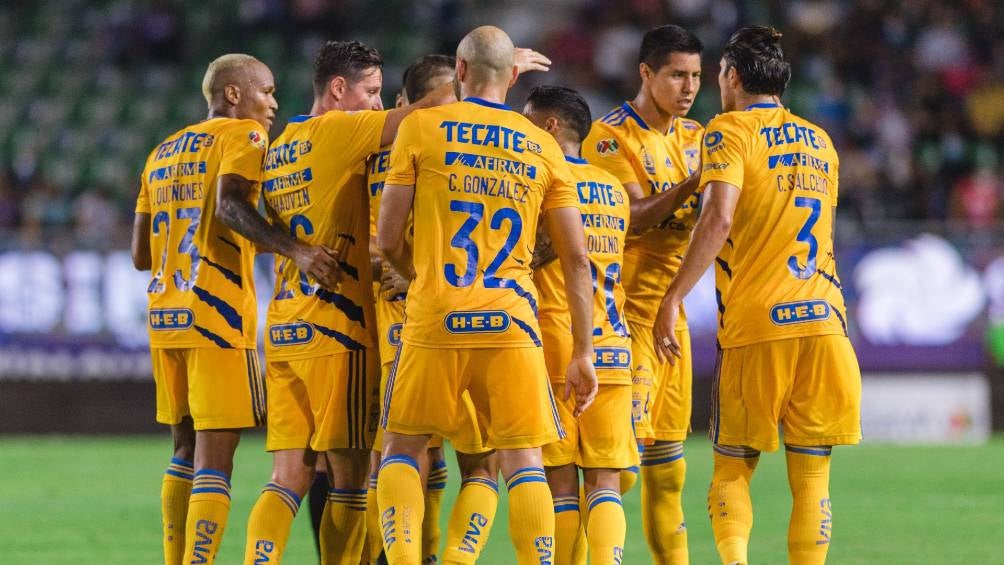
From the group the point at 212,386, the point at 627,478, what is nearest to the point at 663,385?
the point at 627,478

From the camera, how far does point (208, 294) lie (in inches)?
281

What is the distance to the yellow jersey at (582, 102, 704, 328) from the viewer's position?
7672 mm

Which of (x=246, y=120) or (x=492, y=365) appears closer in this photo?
(x=492, y=365)

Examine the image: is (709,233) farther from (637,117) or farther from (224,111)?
(224,111)

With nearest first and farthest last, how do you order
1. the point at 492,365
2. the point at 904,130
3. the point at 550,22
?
the point at 492,365, the point at 904,130, the point at 550,22

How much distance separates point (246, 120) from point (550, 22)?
15.5 meters

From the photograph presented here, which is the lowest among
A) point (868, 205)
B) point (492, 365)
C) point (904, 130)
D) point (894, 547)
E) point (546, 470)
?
point (894, 547)

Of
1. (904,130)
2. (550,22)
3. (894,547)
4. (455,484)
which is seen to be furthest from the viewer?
(550,22)

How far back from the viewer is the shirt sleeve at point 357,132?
6.67 meters

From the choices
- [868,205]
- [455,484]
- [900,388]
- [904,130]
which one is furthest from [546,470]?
[904,130]

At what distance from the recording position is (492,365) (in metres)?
5.95

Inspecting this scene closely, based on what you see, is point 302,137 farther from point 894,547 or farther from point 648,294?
point 894,547

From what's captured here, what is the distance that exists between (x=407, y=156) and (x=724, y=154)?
5.13 feet

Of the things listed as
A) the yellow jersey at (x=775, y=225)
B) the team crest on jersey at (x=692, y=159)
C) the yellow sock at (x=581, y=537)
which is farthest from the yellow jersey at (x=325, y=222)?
the team crest on jersey at (x=692, y=159)
